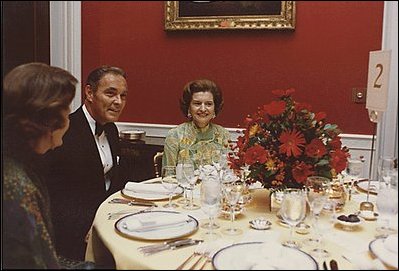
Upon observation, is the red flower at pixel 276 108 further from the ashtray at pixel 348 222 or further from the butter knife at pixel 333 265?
the butter knife at pixel 333 265

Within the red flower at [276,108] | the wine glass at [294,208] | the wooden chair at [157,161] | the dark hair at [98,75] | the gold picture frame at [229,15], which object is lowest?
the wooden chair at [157,161]

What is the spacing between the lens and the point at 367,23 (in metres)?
2.63

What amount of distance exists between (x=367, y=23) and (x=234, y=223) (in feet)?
5.46

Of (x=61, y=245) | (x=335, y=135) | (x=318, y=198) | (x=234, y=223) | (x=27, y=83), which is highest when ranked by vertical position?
(x=27, y=83)

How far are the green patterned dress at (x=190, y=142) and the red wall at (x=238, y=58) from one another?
58 centimetres

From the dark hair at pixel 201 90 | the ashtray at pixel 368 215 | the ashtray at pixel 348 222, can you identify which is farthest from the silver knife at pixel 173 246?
the dark hair at pixel 201 90

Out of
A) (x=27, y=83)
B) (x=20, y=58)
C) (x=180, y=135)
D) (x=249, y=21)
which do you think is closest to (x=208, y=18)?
(x=249, y=21)

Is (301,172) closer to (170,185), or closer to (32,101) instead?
(170,185)

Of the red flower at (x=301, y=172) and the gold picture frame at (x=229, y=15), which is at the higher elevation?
the gold picture frame at (x=229, y=15)

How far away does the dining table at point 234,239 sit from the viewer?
3.78 feet

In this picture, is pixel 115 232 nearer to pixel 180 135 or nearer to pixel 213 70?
pixel 180 135

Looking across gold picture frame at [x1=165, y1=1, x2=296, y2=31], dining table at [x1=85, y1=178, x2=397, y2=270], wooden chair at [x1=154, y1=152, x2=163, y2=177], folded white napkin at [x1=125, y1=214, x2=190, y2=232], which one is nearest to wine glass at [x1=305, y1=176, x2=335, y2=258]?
dining table at [x1=85, y1=178, x2=397, y2=270]

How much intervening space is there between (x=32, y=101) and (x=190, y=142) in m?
1.52

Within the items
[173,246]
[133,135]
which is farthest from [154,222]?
[133,135]
